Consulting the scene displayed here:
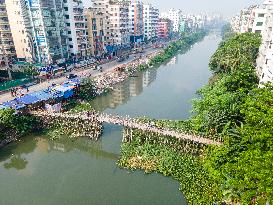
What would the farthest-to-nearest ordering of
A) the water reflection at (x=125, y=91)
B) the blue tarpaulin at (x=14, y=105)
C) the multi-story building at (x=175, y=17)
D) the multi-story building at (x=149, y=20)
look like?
the multi-story building at (x=175, y=17) < the multi-story building at (x=149, y=20) < the water reflection at (x=125, y=91) < the blue tarpaulin at (x=14, y=105)

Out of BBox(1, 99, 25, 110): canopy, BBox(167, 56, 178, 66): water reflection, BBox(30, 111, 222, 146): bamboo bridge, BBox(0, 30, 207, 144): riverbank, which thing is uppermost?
BBox(1, 99, 25, 110): canopy

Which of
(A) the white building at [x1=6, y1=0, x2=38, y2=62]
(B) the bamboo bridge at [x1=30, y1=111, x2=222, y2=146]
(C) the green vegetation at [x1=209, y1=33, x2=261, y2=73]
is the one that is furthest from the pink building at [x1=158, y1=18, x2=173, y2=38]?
(B) the bamboo bridge at [x1=30, y1=111, x2=222, y2=146]

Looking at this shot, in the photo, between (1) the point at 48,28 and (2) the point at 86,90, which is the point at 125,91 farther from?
(1) the point at 48,28

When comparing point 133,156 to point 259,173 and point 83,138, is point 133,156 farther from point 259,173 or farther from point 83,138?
point 259,173

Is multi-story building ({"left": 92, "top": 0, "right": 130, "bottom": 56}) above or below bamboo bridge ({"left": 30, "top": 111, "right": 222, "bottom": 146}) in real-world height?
above

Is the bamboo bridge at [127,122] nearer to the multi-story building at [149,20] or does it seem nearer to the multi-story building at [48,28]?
the multi-story building at [48,28]

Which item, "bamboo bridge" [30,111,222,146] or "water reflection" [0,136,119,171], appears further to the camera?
"water reflection" [0,136,119,171]

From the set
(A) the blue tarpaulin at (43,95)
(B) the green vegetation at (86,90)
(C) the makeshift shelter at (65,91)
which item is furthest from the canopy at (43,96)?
(B) the green vegetation at (86,90)

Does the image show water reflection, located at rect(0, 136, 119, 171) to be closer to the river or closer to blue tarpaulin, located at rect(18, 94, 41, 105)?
the river
